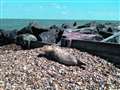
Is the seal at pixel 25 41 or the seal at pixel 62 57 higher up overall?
the seal at pixel 62 57

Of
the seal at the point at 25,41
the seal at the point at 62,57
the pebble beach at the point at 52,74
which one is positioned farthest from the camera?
the seal at the point at 25,41

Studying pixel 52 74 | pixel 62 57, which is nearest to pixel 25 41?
pixel 62 57

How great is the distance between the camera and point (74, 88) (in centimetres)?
776

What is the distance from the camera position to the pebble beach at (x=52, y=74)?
25.1ft

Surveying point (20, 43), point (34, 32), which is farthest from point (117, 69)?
point (34, 32)

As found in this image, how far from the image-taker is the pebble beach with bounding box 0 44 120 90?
7.66 m

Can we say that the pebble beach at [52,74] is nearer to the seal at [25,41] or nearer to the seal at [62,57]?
the seal at [62,57]

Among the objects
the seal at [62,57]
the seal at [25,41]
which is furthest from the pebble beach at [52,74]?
the seal at [25,41]

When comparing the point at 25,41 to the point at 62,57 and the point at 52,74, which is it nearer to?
the point at 62,57

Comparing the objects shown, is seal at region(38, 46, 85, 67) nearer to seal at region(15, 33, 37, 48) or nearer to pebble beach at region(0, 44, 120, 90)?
pebble beach at region(0, 44, 120, 90)

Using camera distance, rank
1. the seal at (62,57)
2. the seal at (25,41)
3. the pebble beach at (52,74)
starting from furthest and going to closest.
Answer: the seal at (25,41)
the seal at (62,57)
the pebble beach at (52,74)

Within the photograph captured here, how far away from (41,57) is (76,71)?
1184 millimetres

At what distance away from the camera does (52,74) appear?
27.1ft

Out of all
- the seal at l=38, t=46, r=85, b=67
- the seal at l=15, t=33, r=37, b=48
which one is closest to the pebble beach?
the seal at l=38, t=46, r=85, b=67
